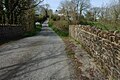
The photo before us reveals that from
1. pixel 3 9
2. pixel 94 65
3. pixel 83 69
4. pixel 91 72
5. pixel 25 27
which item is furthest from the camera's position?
pixel 25 27

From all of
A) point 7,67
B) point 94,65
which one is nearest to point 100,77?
point 94,65

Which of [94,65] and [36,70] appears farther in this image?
[94,65]

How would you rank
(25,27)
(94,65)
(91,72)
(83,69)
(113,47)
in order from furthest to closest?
(25,27)
(94,65)
(83,69)
(91,72)
(113,47)

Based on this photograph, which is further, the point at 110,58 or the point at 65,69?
the point at 65,69

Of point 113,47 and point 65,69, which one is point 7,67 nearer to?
point 65,69

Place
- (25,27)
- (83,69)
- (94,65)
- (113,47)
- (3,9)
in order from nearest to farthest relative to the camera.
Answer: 1. (113,47)
2. (83,69)
3. (94,65)
4. (3,9)
5. (25,27)

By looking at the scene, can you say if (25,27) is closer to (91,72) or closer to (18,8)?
(18,8)

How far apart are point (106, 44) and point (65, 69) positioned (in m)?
1.70

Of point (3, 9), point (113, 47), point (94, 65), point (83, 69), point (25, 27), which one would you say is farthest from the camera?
point (25, 27)

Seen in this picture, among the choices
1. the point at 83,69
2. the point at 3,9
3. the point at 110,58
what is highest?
the point at 3,9

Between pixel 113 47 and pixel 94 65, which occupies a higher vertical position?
pixel 113 47

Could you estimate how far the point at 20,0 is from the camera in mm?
33312

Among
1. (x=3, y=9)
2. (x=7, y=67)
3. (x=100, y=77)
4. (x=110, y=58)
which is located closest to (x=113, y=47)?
(x=110, y=58)

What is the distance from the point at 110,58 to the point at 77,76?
3.81 ft
